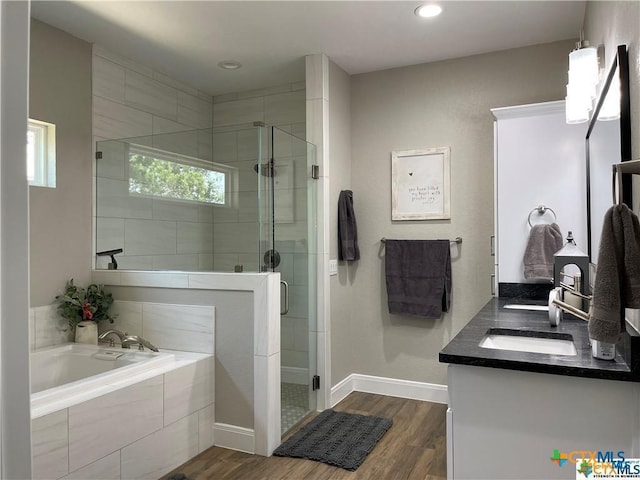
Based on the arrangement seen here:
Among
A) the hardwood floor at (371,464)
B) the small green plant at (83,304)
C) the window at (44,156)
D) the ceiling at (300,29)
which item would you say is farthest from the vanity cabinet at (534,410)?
the window at (44,156)

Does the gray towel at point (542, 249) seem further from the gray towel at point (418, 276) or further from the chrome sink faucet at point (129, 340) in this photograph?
the chrome sink faucet at point (129, 340)

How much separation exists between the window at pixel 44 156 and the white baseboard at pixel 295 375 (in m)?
1.86

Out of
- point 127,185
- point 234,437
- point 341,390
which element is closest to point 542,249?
point 341,390

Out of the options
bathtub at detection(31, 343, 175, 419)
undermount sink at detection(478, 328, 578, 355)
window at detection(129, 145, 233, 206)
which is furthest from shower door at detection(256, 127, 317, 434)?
undermount sink at detection(478, 328, 578, 355)

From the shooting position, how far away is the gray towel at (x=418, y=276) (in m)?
3.42

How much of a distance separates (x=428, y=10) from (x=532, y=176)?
3.88 feet

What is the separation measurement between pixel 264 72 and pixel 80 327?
7.54 ft

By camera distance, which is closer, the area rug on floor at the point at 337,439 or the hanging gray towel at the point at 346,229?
the area rug on floor at the point at 337,439

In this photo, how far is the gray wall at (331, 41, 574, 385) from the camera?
3332 millimetres

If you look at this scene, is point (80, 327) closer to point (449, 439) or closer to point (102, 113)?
point (102, 113)

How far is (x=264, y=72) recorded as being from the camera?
3727 mm

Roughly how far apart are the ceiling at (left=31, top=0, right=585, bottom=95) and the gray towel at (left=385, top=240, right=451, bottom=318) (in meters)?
1.40

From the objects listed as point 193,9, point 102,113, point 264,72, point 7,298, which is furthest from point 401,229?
point 7,298

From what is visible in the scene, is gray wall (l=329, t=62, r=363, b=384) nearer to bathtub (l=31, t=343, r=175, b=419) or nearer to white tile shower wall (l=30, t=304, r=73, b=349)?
bathtub (l=31, t=343, r=175, b=419)
